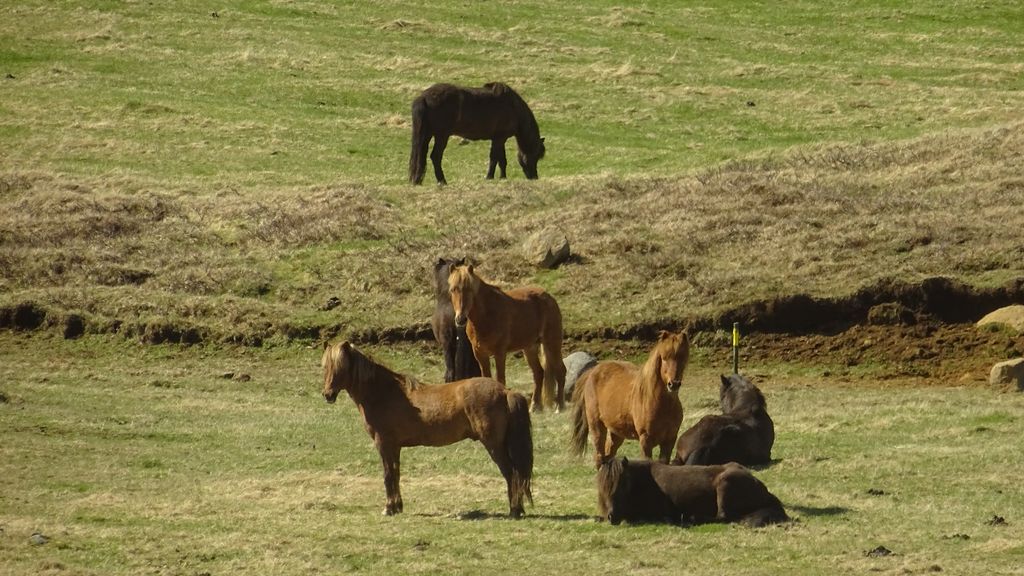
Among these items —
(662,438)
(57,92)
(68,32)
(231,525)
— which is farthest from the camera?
(68,32)

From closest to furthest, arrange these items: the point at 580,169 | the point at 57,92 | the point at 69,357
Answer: the point at 69,357 < the point at 580,169 < the point at 57,92

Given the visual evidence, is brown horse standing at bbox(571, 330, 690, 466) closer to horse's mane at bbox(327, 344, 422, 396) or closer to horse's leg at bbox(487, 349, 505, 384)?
horse's mane at bbox(327, 344, 422, 396)

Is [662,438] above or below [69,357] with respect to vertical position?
above

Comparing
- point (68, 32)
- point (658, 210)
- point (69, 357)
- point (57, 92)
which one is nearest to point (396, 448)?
point (69, 357)

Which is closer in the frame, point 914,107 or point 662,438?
point 662,438

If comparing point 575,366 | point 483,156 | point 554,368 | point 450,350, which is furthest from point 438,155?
point 554,368

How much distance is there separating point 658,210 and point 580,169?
841 cm

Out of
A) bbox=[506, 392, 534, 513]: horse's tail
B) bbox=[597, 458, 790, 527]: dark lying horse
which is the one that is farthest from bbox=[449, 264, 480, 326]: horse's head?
bbox=[597, 458, 790, 527]: dark lying horse

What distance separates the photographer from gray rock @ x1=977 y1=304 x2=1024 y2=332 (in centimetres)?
2536

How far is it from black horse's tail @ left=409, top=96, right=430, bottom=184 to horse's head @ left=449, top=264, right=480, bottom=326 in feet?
54.9

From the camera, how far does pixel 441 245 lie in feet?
103

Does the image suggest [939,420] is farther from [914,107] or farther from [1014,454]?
[914,107]

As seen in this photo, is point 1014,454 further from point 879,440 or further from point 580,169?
point 580,169

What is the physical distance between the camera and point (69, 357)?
2756 centimetres
